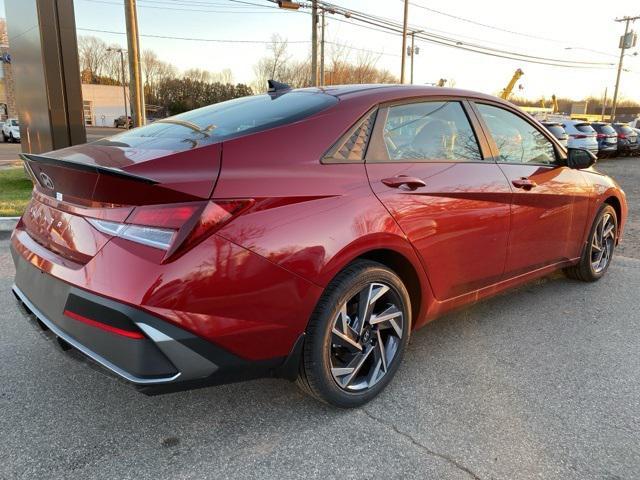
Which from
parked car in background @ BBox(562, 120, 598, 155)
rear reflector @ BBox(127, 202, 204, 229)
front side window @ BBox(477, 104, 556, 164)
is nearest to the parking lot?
rear reflector @ BBox(127, 202, 204, 229)

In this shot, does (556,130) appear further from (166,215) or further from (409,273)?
(166,215)

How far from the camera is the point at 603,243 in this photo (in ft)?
15.0

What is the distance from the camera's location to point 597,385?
9.18ft

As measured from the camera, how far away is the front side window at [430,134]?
2686mm

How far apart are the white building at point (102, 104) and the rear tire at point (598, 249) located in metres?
68.8

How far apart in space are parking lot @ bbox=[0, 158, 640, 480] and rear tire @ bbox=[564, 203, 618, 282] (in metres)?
1.16

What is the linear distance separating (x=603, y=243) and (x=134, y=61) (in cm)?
898

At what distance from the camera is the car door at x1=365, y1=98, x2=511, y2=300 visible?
2559 millimetres

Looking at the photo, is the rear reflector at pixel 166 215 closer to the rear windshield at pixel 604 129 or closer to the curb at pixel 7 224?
the curb at pixel 7 224

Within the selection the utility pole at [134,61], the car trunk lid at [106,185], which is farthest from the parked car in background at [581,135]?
the car trunk lid at [106,185]

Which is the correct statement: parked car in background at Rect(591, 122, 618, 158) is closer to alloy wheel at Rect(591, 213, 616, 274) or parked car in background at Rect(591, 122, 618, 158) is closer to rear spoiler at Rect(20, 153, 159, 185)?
alloy wheel at Rect(591, 213, 616, 274)

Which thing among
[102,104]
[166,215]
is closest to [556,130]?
[166,215]

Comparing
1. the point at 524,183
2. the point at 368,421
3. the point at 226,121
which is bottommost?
the point at 368,421

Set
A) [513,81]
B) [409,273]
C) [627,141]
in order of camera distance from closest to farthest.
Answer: [409,273] → [627,141] → [513,81]
